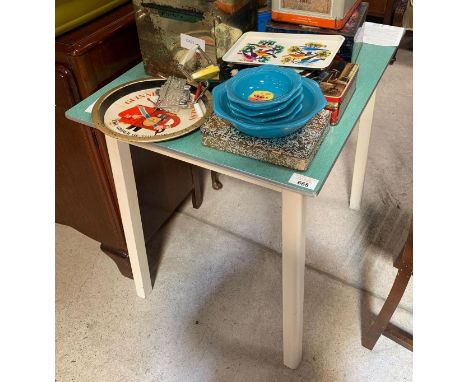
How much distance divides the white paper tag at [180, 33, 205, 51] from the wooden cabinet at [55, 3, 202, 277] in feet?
0.61

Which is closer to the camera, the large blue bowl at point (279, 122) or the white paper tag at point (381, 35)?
the large blue bowl at point (279, 122)

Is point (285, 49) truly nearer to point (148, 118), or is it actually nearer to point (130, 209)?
point (148, 118)

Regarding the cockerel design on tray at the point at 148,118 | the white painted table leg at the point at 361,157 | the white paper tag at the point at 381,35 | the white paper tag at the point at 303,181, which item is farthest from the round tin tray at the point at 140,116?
the white painted table leg at the point at 361,157

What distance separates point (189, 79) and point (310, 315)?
28.8 inches

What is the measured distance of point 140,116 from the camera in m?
1.00

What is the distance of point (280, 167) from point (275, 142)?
47 mm

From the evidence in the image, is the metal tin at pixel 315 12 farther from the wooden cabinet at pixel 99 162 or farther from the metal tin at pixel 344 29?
the wooden cabinet at pixel 99 162

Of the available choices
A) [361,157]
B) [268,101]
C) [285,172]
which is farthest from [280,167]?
[361,157]

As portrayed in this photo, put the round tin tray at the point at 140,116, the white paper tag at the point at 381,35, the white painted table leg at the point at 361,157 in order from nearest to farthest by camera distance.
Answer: the round tin tray at the point at 140,116
the white paper tag at the point at 381,35
the white painted table leg at the point at 361,157

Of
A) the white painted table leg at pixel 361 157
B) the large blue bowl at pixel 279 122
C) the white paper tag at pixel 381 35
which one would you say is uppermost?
the large blue bowl at pixel 279 122

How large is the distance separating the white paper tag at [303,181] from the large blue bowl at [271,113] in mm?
107

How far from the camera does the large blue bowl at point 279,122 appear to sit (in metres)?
0.83

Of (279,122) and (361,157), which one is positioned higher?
(279,122)

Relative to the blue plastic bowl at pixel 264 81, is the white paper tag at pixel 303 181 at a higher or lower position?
lower
